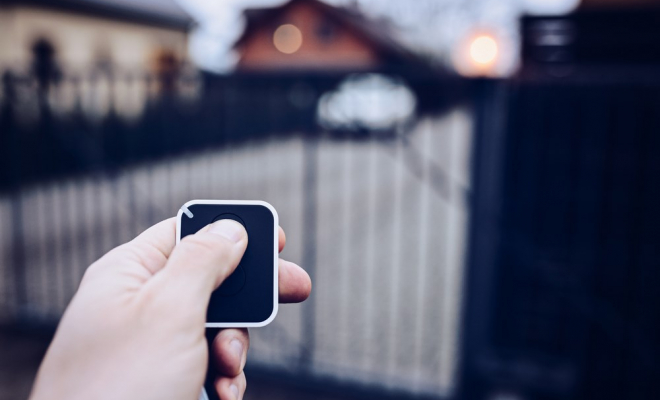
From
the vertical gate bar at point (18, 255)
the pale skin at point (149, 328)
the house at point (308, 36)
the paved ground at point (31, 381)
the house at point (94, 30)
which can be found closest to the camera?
Result: the pale skin at point (149, 328)

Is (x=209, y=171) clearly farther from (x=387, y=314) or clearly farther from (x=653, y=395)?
(x=653, y=395)

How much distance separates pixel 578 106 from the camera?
317cm

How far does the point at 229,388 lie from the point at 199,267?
0.27 metres

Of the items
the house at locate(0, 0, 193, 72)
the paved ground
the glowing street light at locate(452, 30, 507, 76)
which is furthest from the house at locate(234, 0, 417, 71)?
the paved ground

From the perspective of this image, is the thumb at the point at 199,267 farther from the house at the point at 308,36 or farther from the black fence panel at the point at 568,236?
the house at the point at 308,36

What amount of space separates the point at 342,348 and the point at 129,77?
2.71 metres

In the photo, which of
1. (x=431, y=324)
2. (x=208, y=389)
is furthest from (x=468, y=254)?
(x=208, y=389)

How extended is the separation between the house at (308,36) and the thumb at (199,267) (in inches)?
1292

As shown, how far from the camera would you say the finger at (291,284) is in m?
1.17

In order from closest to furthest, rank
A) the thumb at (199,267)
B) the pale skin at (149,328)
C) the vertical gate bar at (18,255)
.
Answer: the pale skin at (149,328) < the thumb at (199,267) < the vertical gate bar at (18,255)

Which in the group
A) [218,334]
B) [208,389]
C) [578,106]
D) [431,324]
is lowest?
[431,324]

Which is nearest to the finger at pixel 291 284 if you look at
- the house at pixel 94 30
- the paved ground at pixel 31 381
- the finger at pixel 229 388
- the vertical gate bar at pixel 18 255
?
the finger at pixel 229 388

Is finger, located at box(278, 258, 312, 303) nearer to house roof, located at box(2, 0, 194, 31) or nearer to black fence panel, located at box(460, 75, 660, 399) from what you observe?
black fence panel, located at box(460, 75, 660, 399)

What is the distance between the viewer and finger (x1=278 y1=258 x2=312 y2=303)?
3.84 feet
